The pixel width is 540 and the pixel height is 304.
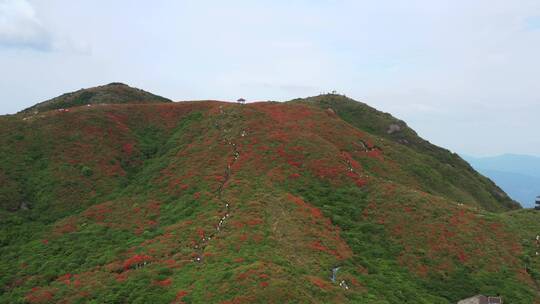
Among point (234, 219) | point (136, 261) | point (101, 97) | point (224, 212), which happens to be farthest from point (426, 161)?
point (101, 97)

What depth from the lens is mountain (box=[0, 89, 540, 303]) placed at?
1507 inches

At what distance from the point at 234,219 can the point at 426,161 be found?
2313 inches

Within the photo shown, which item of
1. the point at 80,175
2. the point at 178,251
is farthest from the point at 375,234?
the point at 80,175

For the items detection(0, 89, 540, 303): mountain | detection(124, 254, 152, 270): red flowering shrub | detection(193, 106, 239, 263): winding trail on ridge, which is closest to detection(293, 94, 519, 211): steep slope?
detection(0, 89, 540, 303): mountain

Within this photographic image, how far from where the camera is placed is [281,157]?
2466 inches

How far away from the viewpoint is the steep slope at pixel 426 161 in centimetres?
7800

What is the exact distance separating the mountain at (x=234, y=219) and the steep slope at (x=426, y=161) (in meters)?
1.27

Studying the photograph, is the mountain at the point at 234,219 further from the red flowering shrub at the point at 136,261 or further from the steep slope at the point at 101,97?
the steep slope at the point at 101,97

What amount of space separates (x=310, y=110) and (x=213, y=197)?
39017 millimetres

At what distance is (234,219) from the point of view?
4612 cm

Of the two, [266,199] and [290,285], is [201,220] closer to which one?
[266,199]

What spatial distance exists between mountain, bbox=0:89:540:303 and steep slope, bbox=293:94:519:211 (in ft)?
4.18

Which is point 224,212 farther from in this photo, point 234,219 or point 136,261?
point 136,261

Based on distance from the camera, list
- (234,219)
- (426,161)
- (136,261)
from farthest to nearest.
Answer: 1. (426,161)
2. (234,219)
3. (136,261)
